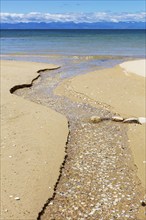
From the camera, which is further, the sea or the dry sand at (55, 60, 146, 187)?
the sea

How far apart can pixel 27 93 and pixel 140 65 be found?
47.9 feet

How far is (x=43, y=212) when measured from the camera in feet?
32.3

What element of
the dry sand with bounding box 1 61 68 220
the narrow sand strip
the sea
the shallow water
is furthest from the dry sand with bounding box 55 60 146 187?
the sea

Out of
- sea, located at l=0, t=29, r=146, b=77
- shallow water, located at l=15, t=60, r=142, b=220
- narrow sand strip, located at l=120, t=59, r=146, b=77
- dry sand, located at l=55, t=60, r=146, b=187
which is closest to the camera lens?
shallow water, located at l=15, t=60, r=142, b=220

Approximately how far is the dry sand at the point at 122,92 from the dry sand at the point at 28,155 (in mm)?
2829

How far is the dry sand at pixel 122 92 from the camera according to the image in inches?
604

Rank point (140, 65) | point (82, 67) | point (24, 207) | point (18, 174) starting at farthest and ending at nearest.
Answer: point (82, 67), point (140, 65), point (18, 174), point (24, 207)

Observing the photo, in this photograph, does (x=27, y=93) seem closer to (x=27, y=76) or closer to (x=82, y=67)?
(x=27, y=76)

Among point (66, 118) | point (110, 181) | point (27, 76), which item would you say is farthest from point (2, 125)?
point (27, 76)

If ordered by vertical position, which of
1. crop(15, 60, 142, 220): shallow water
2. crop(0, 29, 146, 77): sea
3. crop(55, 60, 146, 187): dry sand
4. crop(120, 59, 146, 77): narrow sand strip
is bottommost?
crop(0, 29, 146, 77): sea

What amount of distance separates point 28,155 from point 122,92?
12.2m

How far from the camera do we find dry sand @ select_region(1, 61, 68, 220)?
10031mm

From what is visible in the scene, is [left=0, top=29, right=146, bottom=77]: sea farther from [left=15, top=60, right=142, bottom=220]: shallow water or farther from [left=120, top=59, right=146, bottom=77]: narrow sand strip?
[left=15, top=60, right=142, bottom=220]: shallow water

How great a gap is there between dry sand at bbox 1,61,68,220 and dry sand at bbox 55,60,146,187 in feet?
9.28
